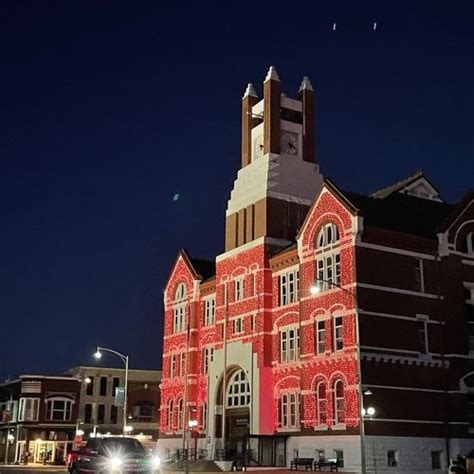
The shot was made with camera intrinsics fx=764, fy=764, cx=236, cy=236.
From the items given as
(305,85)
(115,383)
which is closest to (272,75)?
(305,85)

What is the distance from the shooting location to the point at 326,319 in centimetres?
5053

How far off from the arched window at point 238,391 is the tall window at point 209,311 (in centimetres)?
656

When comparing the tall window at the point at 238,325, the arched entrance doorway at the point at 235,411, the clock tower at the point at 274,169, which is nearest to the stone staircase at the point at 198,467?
the arched entrance doorway at the point at 235,411

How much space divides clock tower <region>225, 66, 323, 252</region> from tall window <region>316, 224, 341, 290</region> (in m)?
7.37

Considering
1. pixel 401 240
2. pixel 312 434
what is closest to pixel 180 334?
pixel 312 434

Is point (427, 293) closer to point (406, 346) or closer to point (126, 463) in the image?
point (406, 346)

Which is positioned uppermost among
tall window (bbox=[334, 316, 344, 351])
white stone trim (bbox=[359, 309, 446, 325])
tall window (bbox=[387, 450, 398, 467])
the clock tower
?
the clock tower

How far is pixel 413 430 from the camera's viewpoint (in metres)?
47.7

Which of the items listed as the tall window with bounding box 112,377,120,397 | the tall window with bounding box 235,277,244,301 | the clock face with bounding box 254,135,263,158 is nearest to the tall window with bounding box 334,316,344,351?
the tall window with bounding box 235,277,244,301

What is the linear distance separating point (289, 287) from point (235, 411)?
10975mm

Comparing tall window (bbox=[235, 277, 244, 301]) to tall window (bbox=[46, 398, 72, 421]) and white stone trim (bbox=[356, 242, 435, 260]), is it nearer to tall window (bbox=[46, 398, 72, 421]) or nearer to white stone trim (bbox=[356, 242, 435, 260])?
white stone trim (bbox=[356, 242, 435, 260])

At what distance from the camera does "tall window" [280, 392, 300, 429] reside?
52.7 m

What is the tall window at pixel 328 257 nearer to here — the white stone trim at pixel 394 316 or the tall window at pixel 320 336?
the tall window at pixel 320 336

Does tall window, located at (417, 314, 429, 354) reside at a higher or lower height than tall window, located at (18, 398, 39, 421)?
higher
